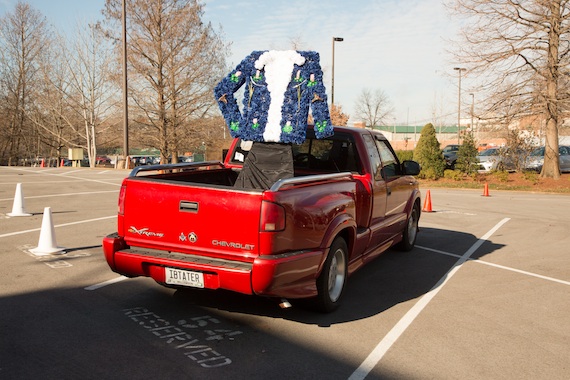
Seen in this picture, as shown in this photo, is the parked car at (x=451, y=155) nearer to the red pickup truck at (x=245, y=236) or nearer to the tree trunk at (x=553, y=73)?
the tree trunk at (x=553, y=73)

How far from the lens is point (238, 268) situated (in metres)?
4.12

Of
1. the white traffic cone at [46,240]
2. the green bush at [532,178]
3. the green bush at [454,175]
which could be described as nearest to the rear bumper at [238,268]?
the white traffic cone at [46,240]

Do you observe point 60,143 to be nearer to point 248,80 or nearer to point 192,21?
point 192,21

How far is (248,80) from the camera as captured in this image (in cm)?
640

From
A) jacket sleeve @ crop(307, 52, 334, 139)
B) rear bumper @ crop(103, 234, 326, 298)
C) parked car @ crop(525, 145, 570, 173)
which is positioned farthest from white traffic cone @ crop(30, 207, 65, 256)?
parked car @ crop(525, 145, 570, 173)

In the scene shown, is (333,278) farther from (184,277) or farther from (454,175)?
(454,175)

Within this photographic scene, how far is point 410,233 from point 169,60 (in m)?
25.3

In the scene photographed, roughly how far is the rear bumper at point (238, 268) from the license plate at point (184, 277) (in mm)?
38

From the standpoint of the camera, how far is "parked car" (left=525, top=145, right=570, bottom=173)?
1000 inches

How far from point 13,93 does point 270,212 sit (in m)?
52.4

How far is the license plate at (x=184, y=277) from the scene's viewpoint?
4.28 metres

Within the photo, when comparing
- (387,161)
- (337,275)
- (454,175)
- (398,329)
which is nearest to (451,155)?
(454,175)

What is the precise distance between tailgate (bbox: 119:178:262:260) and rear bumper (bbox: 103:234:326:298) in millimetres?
82

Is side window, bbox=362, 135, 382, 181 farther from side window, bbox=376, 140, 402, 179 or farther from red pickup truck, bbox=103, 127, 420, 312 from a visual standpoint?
red pickup truck, bbox=103, 127, 420, 312
